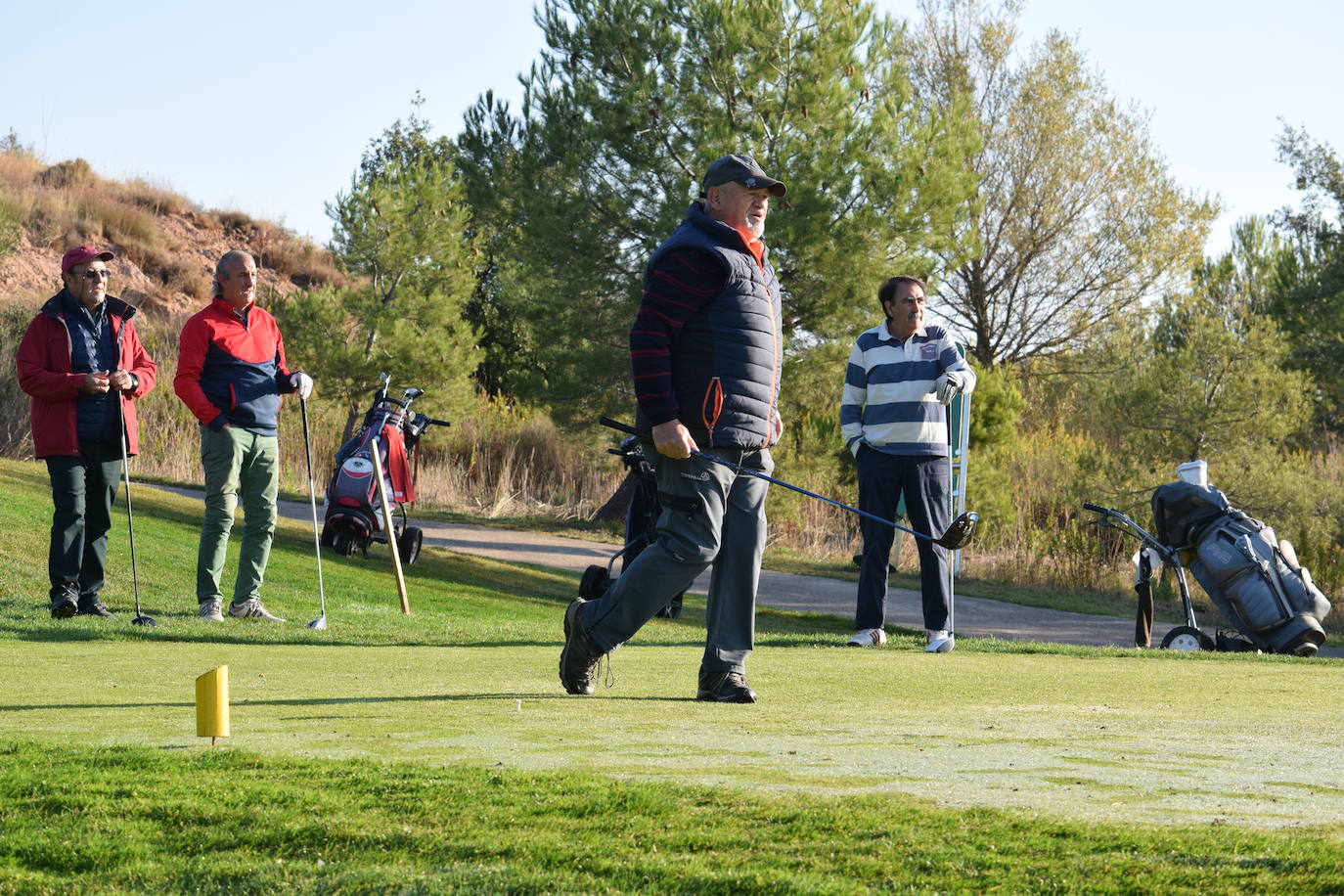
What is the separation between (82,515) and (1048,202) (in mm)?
27634

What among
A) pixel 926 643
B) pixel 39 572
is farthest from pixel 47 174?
pixel 926 643

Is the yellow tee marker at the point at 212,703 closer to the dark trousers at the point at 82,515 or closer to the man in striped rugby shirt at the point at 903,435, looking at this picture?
the man in striped rugby shirt at the point at 903,435

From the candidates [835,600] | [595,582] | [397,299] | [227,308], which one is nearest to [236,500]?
[227,308]

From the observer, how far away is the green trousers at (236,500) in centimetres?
919

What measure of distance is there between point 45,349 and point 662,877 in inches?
290

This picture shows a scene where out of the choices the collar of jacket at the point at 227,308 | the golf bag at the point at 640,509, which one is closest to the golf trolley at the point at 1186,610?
the golf bag at the point at 640,509

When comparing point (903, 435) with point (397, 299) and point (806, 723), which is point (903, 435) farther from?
point (397, 299)

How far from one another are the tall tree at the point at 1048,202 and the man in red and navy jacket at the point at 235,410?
25215 mm

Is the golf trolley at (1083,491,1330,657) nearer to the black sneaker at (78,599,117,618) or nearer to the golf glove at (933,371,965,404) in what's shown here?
the golf glove at (933,371,965,404)

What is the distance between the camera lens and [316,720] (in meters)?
4.70

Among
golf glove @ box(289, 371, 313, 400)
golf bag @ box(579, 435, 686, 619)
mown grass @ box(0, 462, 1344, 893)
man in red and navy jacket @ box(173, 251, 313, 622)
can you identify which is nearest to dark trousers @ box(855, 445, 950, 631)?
mown grass @ box(0, 462, 1344, 893)

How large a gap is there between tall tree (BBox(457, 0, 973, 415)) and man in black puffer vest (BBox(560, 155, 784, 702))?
15.2 metres

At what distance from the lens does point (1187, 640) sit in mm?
10164

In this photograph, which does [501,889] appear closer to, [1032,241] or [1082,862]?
[1082,862]
